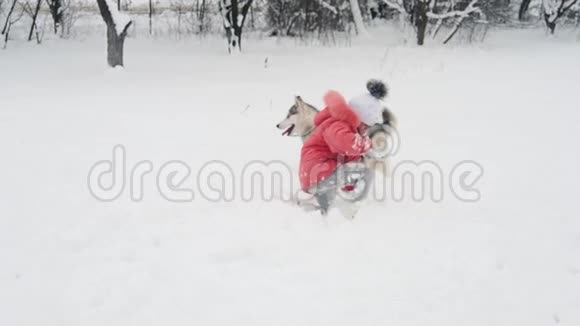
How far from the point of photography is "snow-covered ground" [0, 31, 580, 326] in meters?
2.64

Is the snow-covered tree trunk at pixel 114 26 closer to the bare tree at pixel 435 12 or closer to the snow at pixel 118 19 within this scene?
the snow at pixel 118 19

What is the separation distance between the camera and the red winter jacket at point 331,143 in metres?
3.43

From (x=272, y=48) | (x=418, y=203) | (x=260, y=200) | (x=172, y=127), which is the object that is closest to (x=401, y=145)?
(x=418, y=203)

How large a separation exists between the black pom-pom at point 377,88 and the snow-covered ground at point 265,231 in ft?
2.98

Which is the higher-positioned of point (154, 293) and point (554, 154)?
point (554, 154)

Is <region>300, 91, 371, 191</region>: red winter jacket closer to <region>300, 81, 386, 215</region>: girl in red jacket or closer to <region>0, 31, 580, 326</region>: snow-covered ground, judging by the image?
<region>300, 81, 386, 215</region>: girl in red jacket

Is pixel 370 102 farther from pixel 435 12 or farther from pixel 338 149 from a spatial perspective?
pixel 435 12

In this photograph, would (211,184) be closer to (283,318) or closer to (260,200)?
(260,200)

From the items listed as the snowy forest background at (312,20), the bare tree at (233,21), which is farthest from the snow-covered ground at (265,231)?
the snowy forest background at (312,20)

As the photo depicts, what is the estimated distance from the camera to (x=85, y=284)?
271 cm

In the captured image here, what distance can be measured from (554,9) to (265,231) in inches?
604

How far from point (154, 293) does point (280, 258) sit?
79 cm

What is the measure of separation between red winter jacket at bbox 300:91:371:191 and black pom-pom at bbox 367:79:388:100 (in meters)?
0.25

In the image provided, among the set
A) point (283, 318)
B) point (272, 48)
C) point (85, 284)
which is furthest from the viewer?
point (272, 48)
